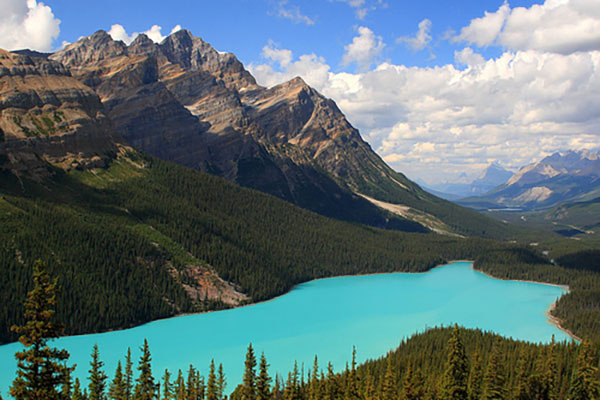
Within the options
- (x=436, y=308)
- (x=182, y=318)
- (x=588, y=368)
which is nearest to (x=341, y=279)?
(x=436, y=308)

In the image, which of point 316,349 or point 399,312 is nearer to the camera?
point 316,349

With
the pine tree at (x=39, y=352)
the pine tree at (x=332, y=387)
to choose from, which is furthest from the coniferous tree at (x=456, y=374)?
the pine tree at (x=39, y=352)

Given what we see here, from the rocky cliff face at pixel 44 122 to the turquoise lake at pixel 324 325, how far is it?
72.8 meters

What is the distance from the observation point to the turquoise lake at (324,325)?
9931 cm

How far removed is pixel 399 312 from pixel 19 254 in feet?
301

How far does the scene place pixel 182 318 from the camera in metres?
126

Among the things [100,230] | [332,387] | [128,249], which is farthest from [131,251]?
[332,387]

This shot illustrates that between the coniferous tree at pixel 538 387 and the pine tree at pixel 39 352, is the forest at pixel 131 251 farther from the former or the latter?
the pine tree at pixel 39 352

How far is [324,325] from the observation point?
129 meters

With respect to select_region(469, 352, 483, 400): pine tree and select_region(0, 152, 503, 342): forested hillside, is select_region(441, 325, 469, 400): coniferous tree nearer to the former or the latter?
select_region(469, 352, 483, 400): pine tree

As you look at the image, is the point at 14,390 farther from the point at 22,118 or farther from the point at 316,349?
the point at 22,118

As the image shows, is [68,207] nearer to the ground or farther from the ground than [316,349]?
farther from the ground

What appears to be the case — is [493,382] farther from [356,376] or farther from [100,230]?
[100,230]

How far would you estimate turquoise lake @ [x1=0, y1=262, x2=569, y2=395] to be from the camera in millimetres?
99312
